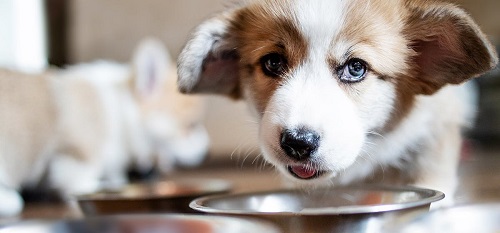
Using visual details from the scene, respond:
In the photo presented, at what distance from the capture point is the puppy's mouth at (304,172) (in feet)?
3.70

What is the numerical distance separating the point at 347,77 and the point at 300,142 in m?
0.18

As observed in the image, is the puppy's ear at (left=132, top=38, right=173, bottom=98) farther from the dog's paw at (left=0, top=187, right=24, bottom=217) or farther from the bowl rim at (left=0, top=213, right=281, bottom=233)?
the bowl rim at (left=0, top=213, right=281, bottom=233)

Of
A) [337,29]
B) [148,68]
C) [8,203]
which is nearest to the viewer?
[337,29]

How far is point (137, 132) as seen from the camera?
97.4 inches

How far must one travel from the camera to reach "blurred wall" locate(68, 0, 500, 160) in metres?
2.78

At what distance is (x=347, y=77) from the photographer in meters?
1.18

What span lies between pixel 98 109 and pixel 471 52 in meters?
1.18

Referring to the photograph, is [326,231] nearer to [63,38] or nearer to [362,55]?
[362,55]

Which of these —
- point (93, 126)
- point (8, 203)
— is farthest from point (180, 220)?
point (93, 126)

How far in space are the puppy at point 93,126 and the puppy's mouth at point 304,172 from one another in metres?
0.74

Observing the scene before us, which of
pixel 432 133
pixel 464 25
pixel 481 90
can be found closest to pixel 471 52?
pixel 464 25

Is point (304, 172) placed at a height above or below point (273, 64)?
below

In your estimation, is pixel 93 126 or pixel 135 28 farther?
pixel 135 28

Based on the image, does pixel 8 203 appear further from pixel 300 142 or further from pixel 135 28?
pixel 135 28
